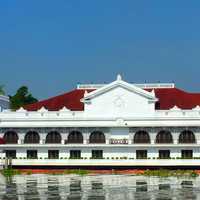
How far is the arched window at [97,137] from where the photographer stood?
62.0m

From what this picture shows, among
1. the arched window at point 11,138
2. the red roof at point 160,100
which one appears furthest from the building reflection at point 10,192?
the red roof at point 160,100

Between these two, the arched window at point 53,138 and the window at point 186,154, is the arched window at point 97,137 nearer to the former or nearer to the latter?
the arched window at point 53,138

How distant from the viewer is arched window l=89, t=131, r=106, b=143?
62.0 meters

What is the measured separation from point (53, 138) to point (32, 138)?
6.89ft

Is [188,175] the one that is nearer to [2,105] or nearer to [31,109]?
[31,109]

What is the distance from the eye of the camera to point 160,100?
63.7m

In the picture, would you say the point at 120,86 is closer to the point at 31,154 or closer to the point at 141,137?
the point at 141,137

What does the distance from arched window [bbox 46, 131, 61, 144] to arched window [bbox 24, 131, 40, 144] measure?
→ 1028mm

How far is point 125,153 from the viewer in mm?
61156

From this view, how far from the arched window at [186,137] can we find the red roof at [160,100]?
277 cm

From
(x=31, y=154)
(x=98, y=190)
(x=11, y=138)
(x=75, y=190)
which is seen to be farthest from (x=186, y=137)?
(x=75, y=190)

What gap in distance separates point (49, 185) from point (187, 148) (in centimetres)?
2199

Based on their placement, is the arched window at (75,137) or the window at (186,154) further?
the arched window at (75,137)

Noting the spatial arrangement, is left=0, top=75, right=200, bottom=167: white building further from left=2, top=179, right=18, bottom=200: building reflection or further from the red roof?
left=2, top=179, right=18, bottom=200: building reflection
